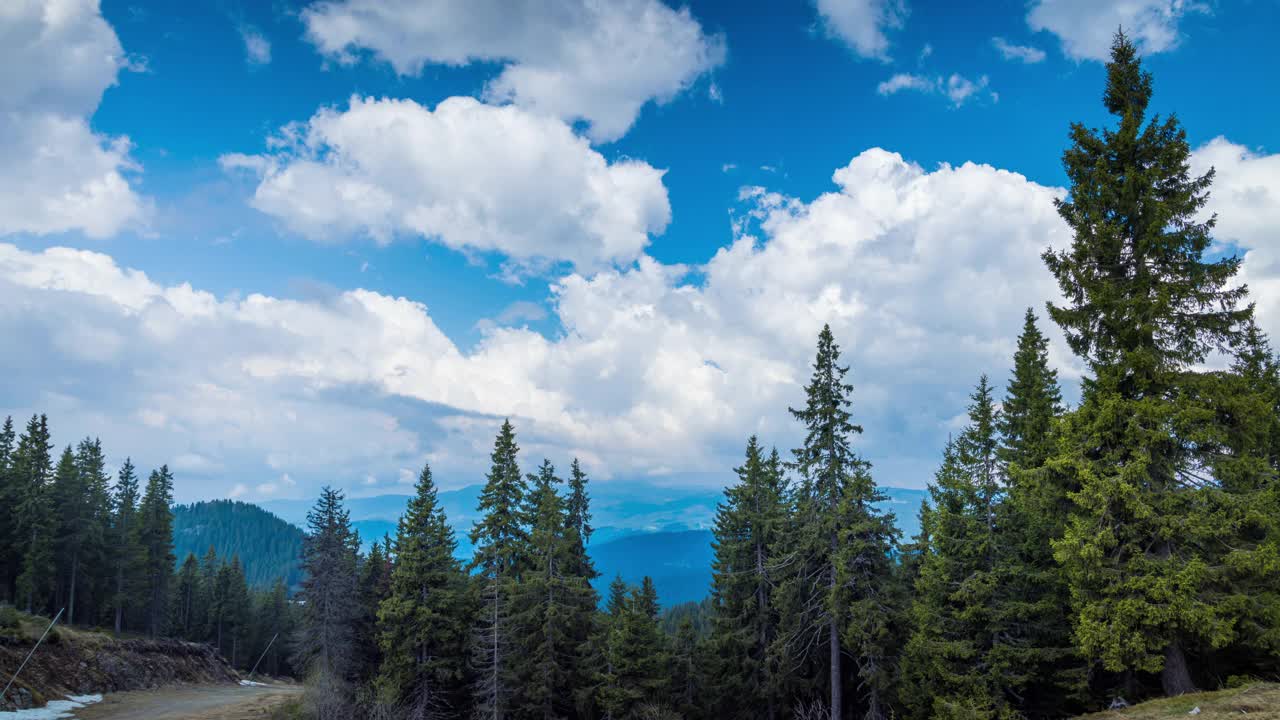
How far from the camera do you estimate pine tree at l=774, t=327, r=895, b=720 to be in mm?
23906

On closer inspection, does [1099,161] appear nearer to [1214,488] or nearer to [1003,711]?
[1214,488]

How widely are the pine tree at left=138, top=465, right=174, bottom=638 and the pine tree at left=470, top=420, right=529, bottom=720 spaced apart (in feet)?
152

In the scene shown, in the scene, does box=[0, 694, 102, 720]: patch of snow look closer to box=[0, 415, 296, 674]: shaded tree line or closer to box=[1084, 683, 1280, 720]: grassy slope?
box=[0, 415, 296, 674]: shaded tree line

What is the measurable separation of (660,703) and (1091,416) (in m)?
25.8

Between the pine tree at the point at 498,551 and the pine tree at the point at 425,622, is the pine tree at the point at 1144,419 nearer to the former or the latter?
the pine tree at the point at 498,551

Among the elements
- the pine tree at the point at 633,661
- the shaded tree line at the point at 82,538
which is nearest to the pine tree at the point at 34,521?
the shaded tree line at the point at 82,538

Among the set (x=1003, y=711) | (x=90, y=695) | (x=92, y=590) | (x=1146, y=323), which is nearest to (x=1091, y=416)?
(x=1146, y=323)

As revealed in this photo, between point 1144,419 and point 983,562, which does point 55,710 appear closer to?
point 983,562

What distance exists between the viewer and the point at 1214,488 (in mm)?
14906

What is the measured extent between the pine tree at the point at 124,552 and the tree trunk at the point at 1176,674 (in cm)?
7496

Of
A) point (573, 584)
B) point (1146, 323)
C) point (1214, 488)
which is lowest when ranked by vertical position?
point (573, 584)

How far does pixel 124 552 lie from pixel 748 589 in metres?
62.3

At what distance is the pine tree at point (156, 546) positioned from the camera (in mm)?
61469

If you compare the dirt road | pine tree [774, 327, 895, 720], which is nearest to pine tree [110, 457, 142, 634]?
the dirt road
